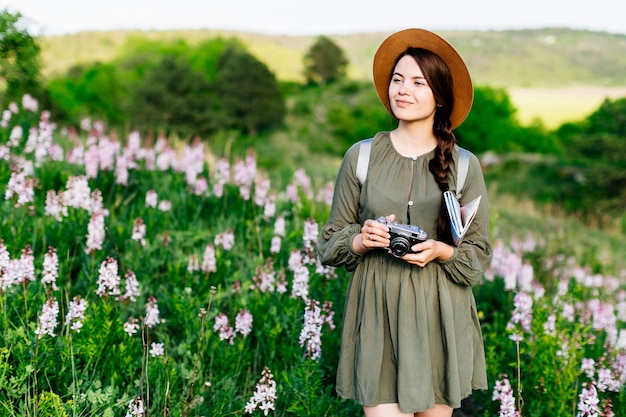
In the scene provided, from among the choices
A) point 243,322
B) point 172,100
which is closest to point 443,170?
point 243,322

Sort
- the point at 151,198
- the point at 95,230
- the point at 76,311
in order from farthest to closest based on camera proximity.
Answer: the point at 151,198, the point at 95,230, the point at 76,311

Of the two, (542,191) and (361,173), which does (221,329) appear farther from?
(542,191)

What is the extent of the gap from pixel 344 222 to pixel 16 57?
14440 mm

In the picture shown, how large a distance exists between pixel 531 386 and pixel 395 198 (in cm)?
202

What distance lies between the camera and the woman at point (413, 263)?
→ 2402mm

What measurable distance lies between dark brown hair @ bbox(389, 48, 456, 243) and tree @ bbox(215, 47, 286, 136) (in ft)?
187

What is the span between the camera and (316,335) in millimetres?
3205

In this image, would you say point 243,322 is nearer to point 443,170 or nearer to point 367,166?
point 367,166

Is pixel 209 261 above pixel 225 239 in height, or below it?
below

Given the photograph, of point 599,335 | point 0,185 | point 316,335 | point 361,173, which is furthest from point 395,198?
point 0,185

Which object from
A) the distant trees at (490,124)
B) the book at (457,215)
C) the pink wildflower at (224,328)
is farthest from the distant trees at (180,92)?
the book at (457,215)

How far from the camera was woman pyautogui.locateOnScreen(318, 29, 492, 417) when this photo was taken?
2.40 m

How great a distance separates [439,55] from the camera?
2594 millimetres

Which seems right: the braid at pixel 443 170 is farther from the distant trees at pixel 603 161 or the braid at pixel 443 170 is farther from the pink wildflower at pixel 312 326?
the distant trees at pixel 603 161
